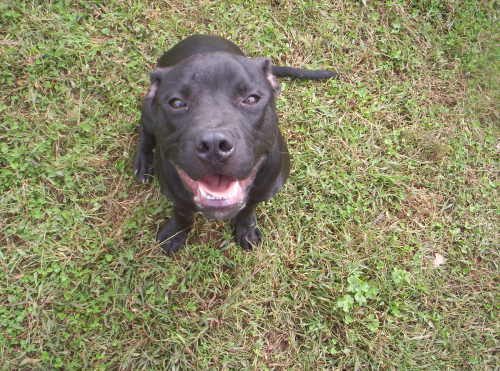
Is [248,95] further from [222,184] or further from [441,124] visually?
[441,124]

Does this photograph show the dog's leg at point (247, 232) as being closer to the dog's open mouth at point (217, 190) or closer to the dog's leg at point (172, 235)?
the dog's leg at point (172, 235)

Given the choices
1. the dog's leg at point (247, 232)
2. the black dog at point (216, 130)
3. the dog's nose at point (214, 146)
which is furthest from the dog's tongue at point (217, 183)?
the dog's leg at point (247, 232)

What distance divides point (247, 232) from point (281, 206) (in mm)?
445

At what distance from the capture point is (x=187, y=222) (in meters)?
3.34

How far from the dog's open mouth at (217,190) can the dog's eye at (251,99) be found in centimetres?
40

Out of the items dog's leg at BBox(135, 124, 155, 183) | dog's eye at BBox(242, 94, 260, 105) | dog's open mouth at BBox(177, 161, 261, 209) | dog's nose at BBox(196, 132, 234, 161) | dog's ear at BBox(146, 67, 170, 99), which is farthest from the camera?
dog's leg at BBox(135, 124, 155, 183)

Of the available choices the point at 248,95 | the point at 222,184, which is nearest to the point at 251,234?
the point at 222,184

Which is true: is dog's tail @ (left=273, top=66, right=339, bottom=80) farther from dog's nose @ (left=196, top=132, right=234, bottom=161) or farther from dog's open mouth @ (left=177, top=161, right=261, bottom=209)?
dog's nose @ (left=196, top=132, right=234, bottom=161)

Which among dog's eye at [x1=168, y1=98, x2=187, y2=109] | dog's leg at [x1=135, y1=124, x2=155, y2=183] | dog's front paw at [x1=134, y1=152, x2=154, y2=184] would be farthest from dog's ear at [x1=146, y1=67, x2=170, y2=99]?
dog's front paw at [x1=134, y1=152, x2=154, y2=184]

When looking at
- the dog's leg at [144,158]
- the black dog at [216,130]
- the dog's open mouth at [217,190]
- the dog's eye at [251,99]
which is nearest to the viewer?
the black dog at [216,130]

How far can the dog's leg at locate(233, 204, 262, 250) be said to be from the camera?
3457mm

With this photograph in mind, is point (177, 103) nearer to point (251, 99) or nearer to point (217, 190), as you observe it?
point (251, 99)

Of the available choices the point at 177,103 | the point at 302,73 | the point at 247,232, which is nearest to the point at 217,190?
the point at 177,103

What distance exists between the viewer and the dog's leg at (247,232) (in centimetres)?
346
